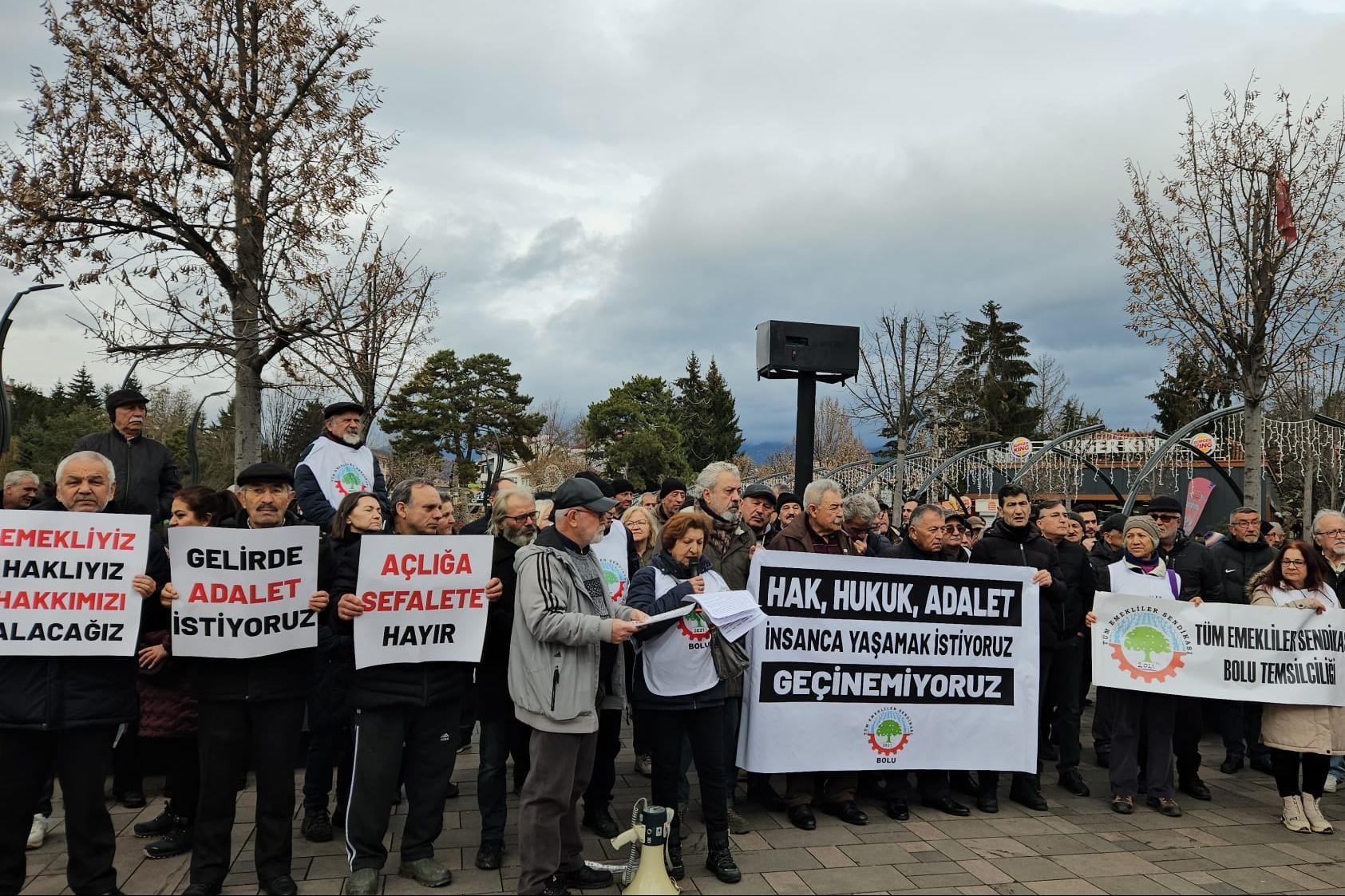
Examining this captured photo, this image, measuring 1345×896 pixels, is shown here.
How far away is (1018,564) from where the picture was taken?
653 centimetres

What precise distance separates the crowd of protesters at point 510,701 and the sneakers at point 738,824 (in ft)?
0.06

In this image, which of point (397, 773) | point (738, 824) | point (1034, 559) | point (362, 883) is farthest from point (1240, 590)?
point (362, 883)

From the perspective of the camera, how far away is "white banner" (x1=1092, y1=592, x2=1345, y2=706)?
6273 mm

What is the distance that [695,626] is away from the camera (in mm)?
4902

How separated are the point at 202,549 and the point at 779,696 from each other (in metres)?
3.41

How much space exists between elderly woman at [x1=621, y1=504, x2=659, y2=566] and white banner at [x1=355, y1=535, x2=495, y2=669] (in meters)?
1.94

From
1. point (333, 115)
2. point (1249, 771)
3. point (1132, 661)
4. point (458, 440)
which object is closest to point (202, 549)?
point (1132, 661)

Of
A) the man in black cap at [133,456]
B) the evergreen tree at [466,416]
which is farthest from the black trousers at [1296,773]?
the evergreen tree at [466,416]

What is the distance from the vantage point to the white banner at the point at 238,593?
4379 mm

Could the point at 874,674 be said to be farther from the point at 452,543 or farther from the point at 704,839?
the point at 452,543

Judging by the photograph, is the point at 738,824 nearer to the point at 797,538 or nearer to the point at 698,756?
the point at 698,756

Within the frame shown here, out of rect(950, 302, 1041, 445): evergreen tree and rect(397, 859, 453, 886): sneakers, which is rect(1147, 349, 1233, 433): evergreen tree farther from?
rect(397, 859, 453, 886): sneakers

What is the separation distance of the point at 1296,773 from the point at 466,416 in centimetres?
Answer: 5938

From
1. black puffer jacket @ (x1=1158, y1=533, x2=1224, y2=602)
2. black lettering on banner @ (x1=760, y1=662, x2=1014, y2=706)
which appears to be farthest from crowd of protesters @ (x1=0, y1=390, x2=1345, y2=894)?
black puffer jacket @ (x1=1158, y1=533, x2=1224, y2=602)
